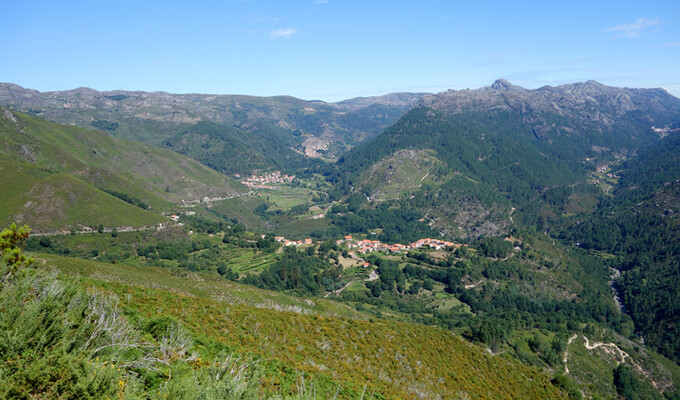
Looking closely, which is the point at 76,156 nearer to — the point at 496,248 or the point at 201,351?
the point at 201,351

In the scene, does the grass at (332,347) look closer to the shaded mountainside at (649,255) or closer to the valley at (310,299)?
the valley at (310,299)

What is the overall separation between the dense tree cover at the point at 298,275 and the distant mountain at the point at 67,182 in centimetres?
4615

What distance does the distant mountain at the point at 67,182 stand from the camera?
10012 centimetres

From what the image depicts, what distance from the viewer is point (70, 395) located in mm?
11672

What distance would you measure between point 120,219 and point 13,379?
117m

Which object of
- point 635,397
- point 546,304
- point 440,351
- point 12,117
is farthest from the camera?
point 12,117

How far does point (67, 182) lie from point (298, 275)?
260ft

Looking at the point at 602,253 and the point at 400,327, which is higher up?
the point at 400,327

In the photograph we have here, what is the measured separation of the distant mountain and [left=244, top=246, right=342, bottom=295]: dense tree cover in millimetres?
46152

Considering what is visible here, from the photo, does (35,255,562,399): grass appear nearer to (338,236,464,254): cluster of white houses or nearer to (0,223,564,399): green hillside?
(0,223,564,399): green hillside

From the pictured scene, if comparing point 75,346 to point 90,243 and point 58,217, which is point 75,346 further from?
point 58,217

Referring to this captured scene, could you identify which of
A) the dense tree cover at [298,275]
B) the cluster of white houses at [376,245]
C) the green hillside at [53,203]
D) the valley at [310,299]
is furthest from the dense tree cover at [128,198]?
the dense tree cover at [298,275]

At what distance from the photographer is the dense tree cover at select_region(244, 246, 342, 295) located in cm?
10389

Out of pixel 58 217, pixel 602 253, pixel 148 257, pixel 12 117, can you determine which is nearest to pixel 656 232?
pixel 602 253
